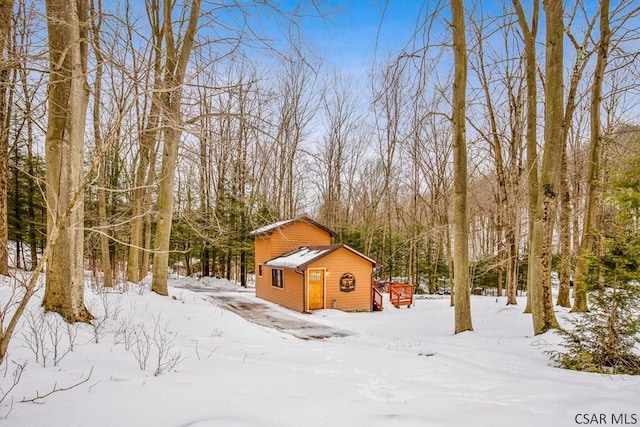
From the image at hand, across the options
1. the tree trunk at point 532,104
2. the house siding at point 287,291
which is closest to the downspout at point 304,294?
the house siding at point 287,291

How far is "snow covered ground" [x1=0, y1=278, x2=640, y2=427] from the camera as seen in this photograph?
88.5 inches

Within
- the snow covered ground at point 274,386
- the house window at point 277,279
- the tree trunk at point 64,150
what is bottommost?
the house window at point 277,279

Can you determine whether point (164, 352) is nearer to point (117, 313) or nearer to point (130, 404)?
point (130, 404)

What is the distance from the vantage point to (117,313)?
5531mm

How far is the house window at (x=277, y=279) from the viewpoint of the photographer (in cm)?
1680

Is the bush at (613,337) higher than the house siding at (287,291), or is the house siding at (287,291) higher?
the bush at (613,337)

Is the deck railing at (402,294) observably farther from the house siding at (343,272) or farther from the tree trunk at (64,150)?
the tree trunk at (64,150)

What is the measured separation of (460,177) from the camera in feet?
24.2

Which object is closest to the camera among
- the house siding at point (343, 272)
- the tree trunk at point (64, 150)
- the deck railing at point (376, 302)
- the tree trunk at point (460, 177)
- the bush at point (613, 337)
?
the bush at point (613, 337)

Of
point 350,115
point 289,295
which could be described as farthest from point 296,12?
point 350,115

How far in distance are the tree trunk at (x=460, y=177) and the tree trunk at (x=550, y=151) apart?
4.50 feet

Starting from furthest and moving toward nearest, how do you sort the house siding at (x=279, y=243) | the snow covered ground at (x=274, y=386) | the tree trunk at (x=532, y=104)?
the house siding at (x=279, y=243) → the tree trunk at (x=532, y=104) → the snow covered ground at (x=274, y=386)

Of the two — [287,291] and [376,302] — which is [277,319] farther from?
[376,302]

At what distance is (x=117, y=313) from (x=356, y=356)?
3.99 m
